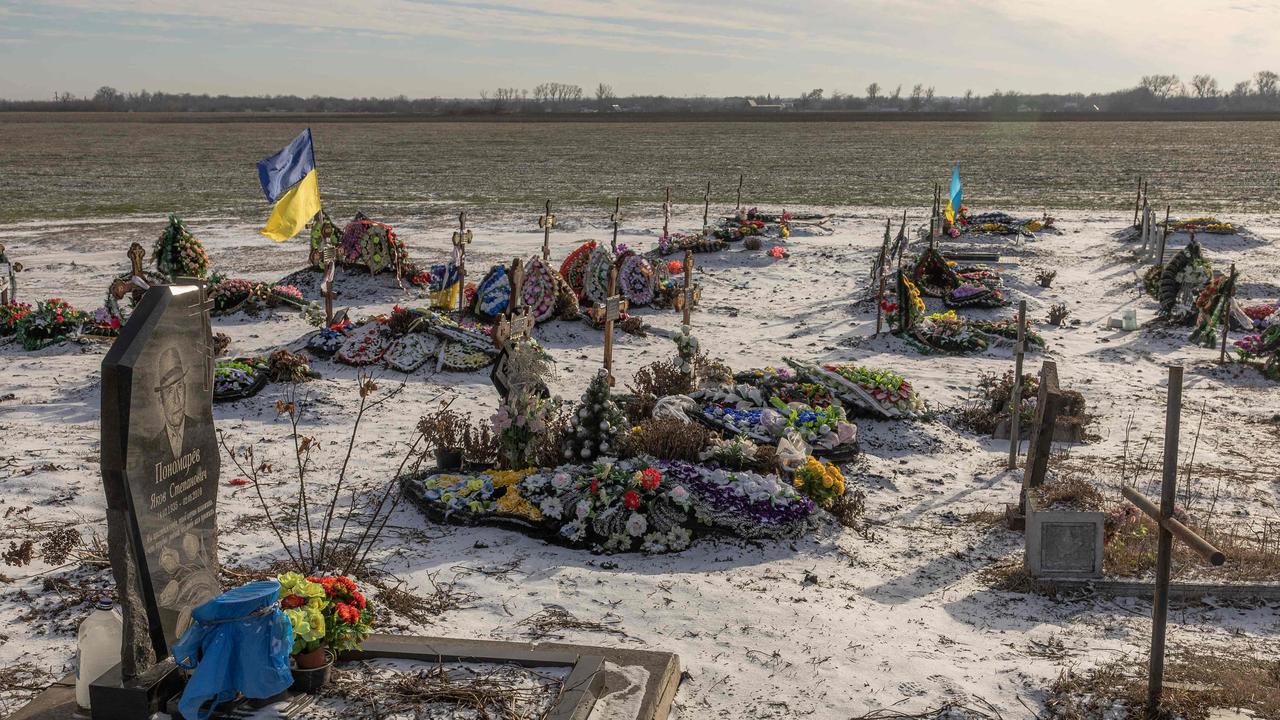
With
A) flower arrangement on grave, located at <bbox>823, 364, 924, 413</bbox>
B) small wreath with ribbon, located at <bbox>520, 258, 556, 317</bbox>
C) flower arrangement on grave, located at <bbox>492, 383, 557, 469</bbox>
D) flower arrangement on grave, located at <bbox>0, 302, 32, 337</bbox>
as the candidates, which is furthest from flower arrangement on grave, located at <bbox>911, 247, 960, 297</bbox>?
flower arrangement on grave, located at <bbox>0, 302, 32, 337</bbox>

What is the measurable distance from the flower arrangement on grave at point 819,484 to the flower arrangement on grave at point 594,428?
1.95m

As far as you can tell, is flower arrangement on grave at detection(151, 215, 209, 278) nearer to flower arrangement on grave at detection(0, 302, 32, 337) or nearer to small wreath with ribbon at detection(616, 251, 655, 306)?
flower arrangement on grave at detection(0, 302, 32, 337)

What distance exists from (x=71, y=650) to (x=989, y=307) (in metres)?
17.9

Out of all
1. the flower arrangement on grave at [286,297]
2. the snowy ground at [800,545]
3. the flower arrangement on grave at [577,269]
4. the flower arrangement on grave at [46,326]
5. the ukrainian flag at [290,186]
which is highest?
the ukrainian flag at [290,186]

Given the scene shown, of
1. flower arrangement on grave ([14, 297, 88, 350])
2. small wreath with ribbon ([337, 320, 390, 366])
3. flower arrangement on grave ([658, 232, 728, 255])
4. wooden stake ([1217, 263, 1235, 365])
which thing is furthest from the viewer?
flower arrangement on grave ([658, 232, 728, 255])

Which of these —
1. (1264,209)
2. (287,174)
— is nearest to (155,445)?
(287,174)

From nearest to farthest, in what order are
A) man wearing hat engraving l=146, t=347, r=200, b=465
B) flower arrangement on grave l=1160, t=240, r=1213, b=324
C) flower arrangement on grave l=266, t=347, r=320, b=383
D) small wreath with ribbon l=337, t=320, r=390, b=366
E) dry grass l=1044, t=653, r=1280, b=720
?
man wearing hat engraving l=146, t=347, r=200, b=465
dry grass l=1044, t=653, r=1280, b=720
flower arrangement on grave l=266, t=347, r=320, b=383
small wreath with ribbon l=337, t=320, r=390, b=366
flower arrangement on grave l=1160, t=240, r=1213, b=324

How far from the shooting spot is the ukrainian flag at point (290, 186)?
1728 cm

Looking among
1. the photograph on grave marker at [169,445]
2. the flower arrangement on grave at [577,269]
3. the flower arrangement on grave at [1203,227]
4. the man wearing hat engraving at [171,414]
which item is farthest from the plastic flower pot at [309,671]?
the flower arrangement on grave at [1203,227]

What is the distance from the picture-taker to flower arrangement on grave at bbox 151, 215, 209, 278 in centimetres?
2041

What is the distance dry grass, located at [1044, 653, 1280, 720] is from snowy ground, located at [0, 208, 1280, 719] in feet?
0.70

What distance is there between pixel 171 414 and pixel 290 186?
11.9 m

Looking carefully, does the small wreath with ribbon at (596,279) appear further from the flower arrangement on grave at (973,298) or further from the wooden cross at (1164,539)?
the wooden cross at (1164,539)

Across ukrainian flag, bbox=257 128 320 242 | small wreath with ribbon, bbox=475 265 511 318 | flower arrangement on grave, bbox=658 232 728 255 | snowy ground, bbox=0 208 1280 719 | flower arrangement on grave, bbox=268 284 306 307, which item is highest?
ukrainian flag, bbox=257 128 320 242
